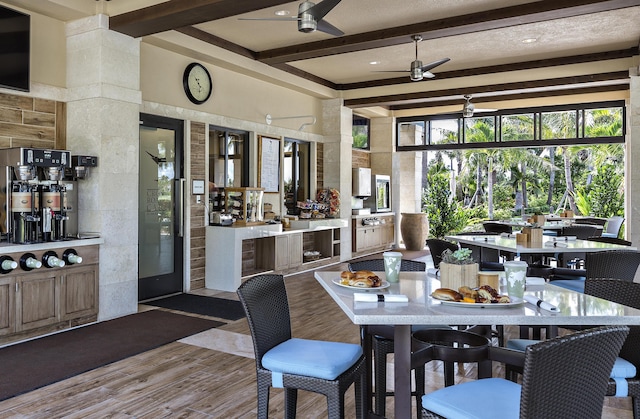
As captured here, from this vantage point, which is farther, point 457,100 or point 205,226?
point 457,100

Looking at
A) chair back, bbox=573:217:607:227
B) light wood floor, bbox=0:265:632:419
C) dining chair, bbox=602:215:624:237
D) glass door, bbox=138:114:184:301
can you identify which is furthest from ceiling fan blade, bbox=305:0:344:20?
dining chair, bbox=602:215:624:237

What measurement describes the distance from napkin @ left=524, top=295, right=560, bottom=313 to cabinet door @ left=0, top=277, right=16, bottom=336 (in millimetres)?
3969

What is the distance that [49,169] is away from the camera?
15.0ft

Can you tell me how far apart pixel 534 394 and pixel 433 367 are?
2384mm

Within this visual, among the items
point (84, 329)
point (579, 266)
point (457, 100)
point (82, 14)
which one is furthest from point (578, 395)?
point (457, 100)

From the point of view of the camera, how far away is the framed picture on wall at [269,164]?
7766 mm

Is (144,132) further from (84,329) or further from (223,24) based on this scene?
(84,329)

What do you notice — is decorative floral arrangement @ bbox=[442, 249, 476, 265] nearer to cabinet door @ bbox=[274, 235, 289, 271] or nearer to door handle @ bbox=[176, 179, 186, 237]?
door handle @ bbox=[176, 179, 186, 237]

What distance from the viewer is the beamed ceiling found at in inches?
195

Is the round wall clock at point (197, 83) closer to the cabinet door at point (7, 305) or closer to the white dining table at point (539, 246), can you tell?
the cabinet door at point (7, 305)

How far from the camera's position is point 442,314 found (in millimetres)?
1864

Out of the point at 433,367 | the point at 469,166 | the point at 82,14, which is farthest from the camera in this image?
the point at 469,166

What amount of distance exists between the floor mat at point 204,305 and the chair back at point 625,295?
3559 mm

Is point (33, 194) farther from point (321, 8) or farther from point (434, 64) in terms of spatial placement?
point (434, 64)
